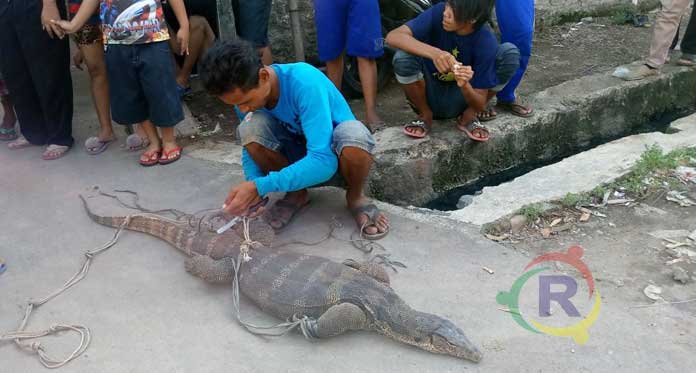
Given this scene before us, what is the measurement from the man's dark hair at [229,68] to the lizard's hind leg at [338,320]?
1.08m

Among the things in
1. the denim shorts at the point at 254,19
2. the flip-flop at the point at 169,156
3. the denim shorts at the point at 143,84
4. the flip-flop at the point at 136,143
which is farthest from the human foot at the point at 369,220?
the denim shorts at the point at 254,19

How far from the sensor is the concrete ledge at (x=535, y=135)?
387 cm

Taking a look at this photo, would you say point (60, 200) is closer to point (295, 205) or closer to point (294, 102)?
point (295, 205)

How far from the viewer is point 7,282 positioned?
9.29 ft

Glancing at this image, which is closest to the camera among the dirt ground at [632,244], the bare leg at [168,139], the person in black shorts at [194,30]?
the dirt ground at [632,244]

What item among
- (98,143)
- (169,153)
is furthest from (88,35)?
(169,153)

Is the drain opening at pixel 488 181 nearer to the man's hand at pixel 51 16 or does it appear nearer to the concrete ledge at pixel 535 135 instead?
the concrete ledge at pixel 535 135

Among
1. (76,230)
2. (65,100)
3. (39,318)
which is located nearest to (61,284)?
(39,318)

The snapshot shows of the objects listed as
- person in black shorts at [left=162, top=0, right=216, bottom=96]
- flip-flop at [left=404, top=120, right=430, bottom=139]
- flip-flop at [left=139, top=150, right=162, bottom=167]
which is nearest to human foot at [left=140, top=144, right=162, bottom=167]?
flip-flop at [left=139, top=150, right=162, bottom=167]

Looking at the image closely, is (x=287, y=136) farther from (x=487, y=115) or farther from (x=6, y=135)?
(x=6, y=135)

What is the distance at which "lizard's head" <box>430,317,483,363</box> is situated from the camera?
2.23m

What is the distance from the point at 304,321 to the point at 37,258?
1.67 metres

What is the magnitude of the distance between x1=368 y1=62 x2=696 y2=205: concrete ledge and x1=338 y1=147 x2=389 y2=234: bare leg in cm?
57

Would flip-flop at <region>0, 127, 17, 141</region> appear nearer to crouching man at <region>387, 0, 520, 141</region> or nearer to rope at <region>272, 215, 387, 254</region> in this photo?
rope at <region>272, 215, 387, 254</region>
